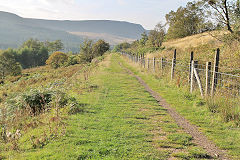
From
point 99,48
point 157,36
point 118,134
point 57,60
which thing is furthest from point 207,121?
point 57,60

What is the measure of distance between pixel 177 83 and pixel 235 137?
23.7ft

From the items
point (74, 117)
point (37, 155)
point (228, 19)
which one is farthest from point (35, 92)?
point (228, 19)

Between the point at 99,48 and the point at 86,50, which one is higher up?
the point at 99,48

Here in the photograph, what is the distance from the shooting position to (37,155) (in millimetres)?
4379

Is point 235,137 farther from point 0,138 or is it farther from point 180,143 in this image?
point 0,138

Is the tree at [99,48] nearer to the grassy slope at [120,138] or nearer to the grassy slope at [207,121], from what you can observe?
the grassy slope at [207,121]

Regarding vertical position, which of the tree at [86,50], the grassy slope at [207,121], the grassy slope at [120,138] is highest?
the tree at [86,50]

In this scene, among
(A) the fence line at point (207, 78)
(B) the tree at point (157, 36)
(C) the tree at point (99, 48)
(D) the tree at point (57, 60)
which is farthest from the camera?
(D) the tree at point (57, 60)

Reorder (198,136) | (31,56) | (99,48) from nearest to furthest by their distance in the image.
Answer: (198,136), (99,48), (31,56)

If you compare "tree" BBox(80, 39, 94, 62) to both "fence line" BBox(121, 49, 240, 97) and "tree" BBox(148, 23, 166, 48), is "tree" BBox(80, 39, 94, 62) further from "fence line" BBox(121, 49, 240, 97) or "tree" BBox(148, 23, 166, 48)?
"fence line" BBox(121, 49, 240, 97)

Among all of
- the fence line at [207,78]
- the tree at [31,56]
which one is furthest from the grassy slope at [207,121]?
the tree at [31,56]

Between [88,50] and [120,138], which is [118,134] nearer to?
[120,138]

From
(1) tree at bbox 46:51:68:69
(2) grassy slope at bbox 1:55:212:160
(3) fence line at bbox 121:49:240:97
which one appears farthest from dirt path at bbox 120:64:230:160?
(1) tree at bbox 46:51:68:69

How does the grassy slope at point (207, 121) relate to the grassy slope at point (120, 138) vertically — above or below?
above
